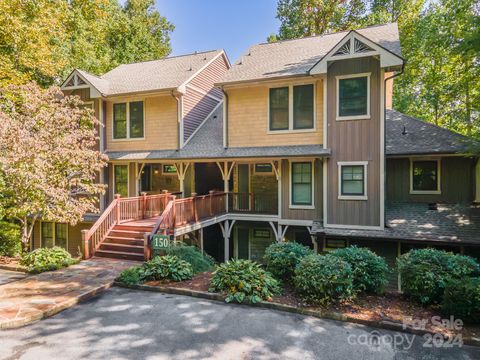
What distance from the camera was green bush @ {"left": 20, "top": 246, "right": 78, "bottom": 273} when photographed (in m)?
8.53

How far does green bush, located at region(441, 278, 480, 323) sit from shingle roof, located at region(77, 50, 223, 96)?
12159 mm

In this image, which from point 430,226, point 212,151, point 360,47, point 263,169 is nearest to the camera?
point 430,226

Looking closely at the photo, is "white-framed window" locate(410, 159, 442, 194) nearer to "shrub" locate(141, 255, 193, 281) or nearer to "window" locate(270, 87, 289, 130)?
"window" locate(270, 87, 289, 130)

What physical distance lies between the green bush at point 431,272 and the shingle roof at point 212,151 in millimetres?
5362

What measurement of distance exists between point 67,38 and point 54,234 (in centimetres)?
1378

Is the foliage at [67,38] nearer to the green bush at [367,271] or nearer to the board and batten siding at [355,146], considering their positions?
the board and batten siding at [355,146]

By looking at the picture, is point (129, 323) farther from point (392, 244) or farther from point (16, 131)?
point (392, 244)

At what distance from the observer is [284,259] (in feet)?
24.0

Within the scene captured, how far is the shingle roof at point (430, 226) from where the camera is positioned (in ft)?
30.8

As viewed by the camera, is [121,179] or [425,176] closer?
[425,176]

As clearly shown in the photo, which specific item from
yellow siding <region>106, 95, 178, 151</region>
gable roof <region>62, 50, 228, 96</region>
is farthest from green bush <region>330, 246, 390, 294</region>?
gable roof <region>62, 50, 228, 96</region>

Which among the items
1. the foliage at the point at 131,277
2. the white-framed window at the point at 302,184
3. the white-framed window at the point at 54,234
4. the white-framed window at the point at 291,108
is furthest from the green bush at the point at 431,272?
the white-framed window at the point at 54,234

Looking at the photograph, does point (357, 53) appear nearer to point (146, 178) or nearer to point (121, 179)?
point (146, 178)


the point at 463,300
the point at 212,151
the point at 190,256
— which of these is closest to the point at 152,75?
the point at 212,151
